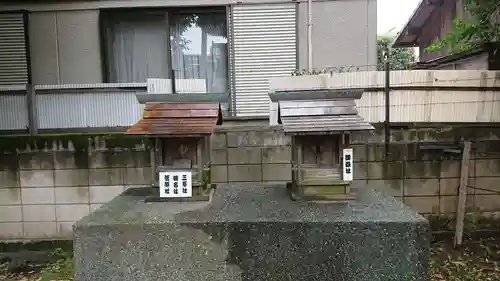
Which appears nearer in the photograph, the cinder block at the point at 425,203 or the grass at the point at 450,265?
the grass at the point at 450,265

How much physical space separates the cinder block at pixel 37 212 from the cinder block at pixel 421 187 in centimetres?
518

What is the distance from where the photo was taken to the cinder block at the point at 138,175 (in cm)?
551

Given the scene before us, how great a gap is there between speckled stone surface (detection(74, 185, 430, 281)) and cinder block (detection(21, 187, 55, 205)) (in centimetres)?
317

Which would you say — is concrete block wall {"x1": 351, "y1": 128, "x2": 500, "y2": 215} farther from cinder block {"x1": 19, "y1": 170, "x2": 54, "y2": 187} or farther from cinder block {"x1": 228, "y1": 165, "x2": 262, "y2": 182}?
cinder block {"x1": 19, "y1": 170, "x2": 54, "y2": 187}

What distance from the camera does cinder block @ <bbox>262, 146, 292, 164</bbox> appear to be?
541cm

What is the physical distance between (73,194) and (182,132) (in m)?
3.20

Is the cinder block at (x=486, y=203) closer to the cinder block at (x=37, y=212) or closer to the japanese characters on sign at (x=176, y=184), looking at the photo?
the japanese characters on sign at (x=176, y=184)

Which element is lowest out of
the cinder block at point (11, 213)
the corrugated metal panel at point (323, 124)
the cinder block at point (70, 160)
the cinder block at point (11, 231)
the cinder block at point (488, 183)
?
the cinder block at point (11, 231)

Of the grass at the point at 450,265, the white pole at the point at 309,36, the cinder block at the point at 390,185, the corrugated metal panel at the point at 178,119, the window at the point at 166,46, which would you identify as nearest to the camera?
the corrugated metal panel at the point at 178,119

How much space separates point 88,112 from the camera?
6.01 m

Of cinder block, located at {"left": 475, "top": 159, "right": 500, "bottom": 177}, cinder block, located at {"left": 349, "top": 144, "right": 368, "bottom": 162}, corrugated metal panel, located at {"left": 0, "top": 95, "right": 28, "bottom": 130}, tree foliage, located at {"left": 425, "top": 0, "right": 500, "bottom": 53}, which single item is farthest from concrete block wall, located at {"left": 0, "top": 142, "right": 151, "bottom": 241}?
tree foliage, located at {"left": 425, "top": 0, "right": 500, "bottom": 53}

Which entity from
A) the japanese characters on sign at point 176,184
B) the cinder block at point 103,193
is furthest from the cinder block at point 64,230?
the japanese characters on sign at point 176,184

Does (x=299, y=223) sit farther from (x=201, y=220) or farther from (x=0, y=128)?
(x=0, y=128)

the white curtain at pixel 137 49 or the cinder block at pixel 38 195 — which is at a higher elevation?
the white curtain at pixel 137 49
